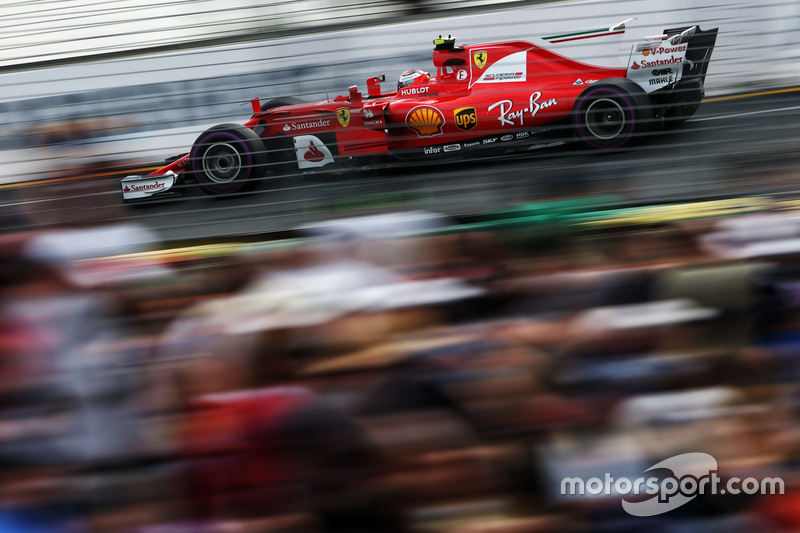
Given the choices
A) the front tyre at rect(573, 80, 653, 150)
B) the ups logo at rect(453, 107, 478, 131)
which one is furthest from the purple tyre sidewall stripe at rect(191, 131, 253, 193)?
the front tyre at rect(573, 80, 653, 150)

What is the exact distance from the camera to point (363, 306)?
142cm

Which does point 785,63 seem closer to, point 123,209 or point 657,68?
point 123,209

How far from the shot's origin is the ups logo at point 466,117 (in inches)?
180

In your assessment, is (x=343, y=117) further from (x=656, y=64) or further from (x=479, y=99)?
(x=656, y=64)

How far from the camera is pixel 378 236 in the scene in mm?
1647

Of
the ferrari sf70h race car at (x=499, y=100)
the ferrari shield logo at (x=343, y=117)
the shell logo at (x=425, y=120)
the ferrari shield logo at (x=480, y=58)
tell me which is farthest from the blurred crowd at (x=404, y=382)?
the ferrari shield logo at (x=480, y=58)

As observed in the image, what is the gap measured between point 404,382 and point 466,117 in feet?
11.7

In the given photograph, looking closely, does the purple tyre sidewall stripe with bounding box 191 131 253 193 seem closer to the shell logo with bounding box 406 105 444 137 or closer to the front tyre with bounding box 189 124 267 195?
the front tyre with bounding box 189 124 267 195

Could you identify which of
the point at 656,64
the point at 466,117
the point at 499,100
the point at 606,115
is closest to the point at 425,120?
the point at 466,117

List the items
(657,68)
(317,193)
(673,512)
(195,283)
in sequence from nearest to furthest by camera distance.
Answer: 1. (673,512)
2. (195,283)
3. (317,193)
4. (657,68)

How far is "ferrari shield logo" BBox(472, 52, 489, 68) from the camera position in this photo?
14.9 feet

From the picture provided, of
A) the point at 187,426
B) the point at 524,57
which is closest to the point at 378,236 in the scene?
the point at 187,426

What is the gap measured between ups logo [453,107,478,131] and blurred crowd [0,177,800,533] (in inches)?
122

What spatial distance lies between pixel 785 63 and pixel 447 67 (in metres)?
2.88
